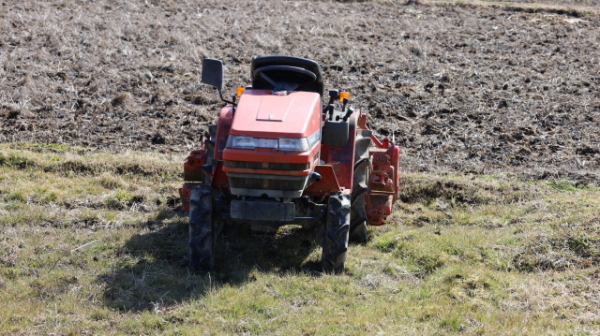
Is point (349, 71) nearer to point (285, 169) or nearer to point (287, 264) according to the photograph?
point (287, 264)

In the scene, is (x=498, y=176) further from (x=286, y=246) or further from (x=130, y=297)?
(x=130, y=297)

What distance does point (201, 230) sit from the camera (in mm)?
8039

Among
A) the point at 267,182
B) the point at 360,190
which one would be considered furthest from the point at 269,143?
the point at 360,190

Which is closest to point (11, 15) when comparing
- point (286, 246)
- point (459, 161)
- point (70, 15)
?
point (70, 15)

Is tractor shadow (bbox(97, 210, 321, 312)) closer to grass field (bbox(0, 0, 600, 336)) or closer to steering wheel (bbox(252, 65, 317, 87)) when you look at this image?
grass field (bbox(0, 0, 600, 336))

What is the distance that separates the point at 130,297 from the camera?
740 centimetres

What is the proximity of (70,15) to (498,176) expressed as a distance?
14.0 m

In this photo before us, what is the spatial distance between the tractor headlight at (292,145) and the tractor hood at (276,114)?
5 centimetres

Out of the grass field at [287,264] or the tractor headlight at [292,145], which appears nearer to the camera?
the grass field at [287,264]

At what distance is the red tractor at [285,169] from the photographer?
25.0ft

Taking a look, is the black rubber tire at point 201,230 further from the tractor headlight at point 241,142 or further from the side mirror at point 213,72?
the side mirror at point 213,72

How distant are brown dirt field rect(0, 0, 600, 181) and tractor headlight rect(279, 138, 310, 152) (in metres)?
5.78

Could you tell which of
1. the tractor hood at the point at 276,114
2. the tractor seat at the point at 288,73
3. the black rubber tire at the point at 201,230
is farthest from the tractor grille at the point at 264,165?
the tractor seat at the point at 288,73

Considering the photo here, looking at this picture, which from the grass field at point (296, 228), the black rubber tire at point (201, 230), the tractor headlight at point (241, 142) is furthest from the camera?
the black rubber tire at point (201, 230)
